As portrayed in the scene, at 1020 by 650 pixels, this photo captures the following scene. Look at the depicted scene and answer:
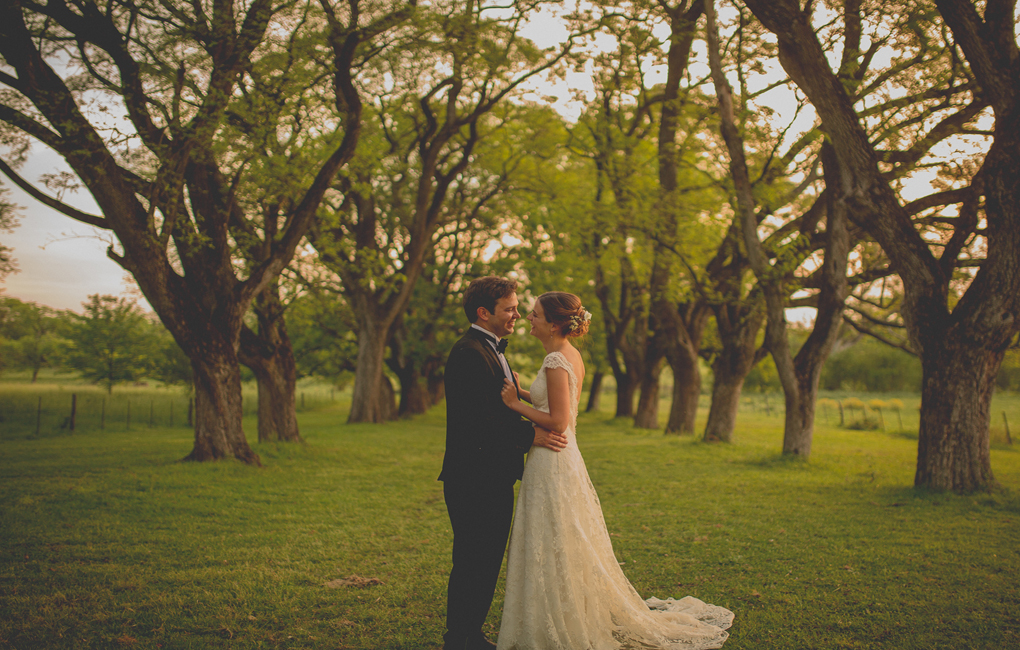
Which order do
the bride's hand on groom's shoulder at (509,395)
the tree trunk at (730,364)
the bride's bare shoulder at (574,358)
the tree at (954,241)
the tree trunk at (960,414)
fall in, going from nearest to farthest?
the bride's hand on groom's shoulder at (509,395), the bride's bare shoulder at (574,358), the tree at (954,241), the tree trunk at (960,414), the tree trunk at (730,364)

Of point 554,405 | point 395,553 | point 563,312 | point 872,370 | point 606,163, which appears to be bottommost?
point 395,553

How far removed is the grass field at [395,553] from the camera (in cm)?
436

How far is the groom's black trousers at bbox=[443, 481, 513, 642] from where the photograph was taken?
12.6ft

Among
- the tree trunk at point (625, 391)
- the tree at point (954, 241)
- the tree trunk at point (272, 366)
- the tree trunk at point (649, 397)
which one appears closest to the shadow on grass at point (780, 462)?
the tree at point (954, 241)

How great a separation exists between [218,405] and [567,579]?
28.7 ft

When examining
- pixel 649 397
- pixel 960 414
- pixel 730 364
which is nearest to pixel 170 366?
pixel 649 397

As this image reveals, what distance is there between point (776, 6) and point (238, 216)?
10.3m

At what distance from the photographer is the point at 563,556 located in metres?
3.94

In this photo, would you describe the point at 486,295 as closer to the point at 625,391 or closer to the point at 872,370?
the point at 625,391

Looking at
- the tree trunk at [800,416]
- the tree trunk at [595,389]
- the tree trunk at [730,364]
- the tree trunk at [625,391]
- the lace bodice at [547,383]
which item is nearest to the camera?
the lace bodice at [547,383]

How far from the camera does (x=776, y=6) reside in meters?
8.86

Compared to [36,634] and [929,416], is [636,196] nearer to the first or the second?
[929,416]

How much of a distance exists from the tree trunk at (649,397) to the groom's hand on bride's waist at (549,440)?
61.3 feet

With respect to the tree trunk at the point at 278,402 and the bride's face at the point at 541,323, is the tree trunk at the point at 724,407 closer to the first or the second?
the tree trunk at the point at 278,402
